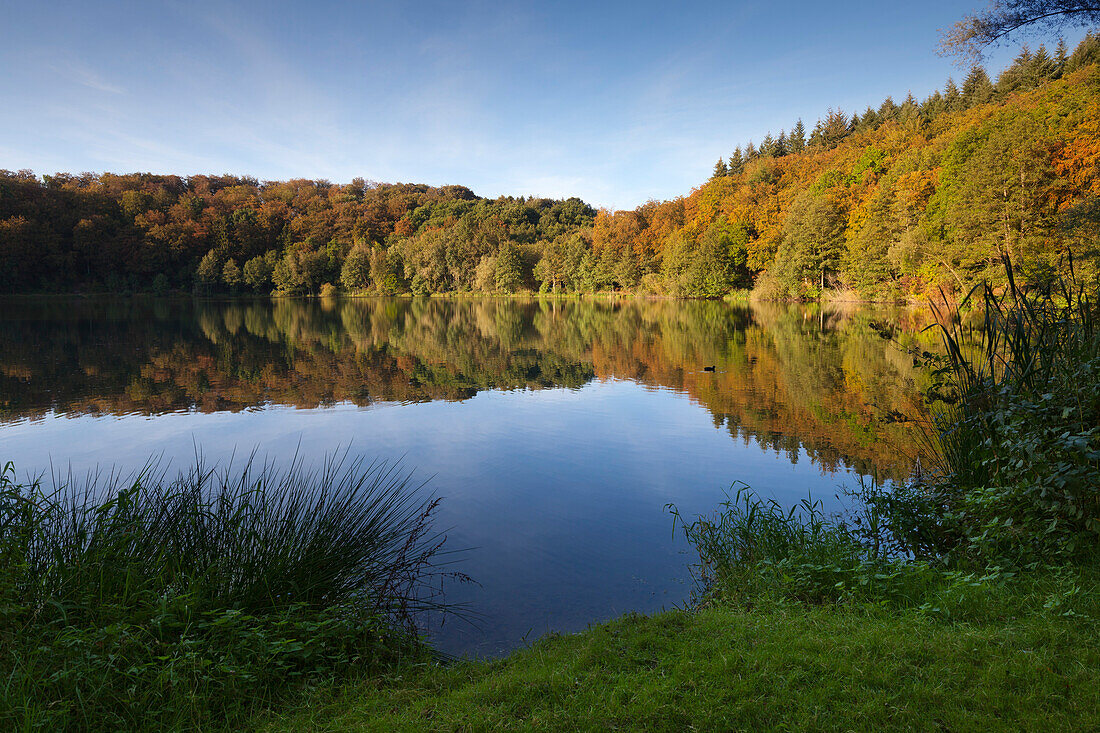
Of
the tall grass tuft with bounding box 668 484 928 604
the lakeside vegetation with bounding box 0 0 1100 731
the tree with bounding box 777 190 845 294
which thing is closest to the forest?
the tree with bounding box 777 190 845 294

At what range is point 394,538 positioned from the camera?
522 cm

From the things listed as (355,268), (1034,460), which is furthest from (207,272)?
(1034,460)

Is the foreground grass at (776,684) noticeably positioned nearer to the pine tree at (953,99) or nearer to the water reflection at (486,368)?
the water reflection at (486,368)

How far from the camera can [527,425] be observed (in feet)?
36.6

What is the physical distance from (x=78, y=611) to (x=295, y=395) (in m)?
11.1

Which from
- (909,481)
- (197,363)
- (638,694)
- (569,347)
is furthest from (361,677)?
(569,347)

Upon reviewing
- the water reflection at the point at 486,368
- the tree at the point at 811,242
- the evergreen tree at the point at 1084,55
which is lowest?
the water reflection at the point at 486,368

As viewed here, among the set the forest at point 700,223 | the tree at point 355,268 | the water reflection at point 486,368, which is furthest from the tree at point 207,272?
the water reflection at point 486,368

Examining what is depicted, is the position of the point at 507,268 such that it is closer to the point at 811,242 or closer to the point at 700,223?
the point at 700,223

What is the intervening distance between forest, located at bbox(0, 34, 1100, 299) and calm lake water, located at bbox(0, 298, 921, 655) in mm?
7045

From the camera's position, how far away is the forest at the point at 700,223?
93.0ft

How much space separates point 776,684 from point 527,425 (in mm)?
8538

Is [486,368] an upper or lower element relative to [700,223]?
lower

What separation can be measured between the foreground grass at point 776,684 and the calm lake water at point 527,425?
1110 mm
